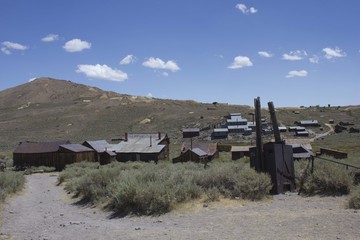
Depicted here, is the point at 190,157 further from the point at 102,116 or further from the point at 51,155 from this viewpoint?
the point at 102,116

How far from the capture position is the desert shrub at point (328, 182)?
1439 cm

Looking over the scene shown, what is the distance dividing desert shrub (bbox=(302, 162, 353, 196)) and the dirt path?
0.64 meters

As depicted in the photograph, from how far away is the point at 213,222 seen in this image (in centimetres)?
1116

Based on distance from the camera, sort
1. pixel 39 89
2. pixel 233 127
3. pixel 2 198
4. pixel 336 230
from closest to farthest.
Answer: pixel 336 230
pixel 2 198
pixel 233 127
pixel 39 89

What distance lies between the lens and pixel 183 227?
427 inches

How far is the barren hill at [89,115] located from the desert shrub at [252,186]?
67.4 m

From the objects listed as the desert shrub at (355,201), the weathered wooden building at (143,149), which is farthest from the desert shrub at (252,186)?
the weathered wooden building at (143,149)

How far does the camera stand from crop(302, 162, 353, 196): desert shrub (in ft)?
47.2

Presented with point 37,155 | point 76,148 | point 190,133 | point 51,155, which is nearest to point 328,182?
point 76,148

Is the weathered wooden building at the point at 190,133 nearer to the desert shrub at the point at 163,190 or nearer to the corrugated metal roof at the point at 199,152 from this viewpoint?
the corrugated metal roof at the point at 199,152

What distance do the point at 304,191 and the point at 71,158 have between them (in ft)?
114

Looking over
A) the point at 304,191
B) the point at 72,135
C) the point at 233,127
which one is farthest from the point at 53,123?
the point at 304,191

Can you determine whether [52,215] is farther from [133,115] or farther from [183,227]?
[133,115]

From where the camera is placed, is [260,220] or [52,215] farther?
[52,215]
